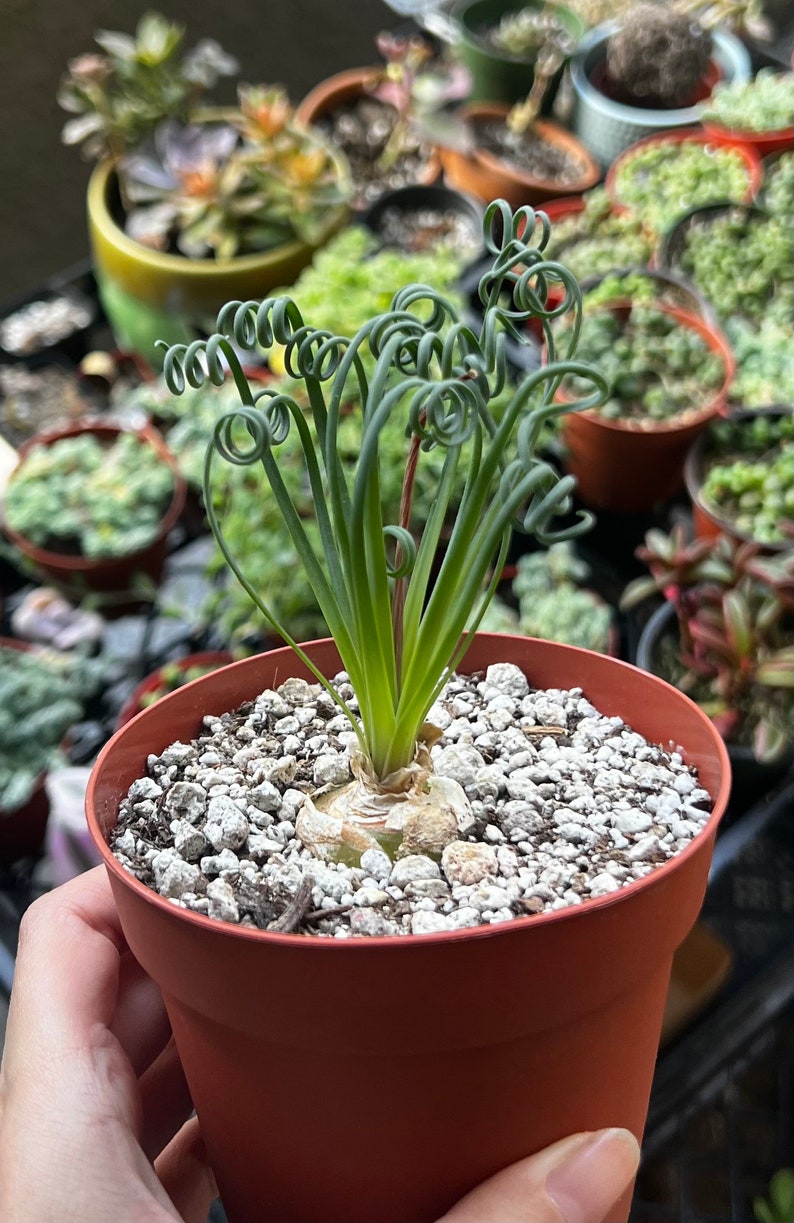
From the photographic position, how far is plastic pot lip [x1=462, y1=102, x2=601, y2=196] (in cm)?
192

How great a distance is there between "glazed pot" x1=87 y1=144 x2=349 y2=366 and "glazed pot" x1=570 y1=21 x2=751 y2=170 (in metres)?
0.60

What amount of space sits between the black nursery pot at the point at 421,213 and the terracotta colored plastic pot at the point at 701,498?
1.97 feet

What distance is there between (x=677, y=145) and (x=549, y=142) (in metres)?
0.26

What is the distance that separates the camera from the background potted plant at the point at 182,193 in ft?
5.44

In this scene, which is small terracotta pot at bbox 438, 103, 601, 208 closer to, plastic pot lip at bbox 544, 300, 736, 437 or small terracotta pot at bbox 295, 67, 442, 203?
small terracotta pot at bbox 295, 67, 442, 203

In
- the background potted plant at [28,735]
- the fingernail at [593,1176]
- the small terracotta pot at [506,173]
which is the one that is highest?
the fingernail at [593,1176]

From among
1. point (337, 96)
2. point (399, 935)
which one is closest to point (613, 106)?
point (337, 96)

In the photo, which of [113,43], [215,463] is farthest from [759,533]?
[113,43]

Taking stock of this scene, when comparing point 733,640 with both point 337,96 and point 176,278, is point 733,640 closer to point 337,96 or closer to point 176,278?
point 176,278

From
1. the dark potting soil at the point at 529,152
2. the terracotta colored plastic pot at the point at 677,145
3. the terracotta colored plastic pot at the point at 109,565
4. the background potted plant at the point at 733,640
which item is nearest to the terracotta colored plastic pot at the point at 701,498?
the background potted plant at the point at 733,640

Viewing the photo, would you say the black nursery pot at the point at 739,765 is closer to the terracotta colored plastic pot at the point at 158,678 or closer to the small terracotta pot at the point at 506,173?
the terracotta colored plastic pot at the point at 158,678

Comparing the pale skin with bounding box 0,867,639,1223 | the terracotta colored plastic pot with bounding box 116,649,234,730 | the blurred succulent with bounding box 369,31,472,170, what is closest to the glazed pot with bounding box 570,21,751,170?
the blurred succulent with bounding box 369,31,472,170

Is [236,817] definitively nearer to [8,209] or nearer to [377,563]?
[377,563]

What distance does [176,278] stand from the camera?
1.63 m
